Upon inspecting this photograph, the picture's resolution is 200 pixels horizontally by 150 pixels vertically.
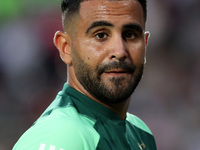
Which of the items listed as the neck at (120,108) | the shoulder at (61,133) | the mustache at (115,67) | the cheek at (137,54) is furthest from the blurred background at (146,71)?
the shoulder at (61,133)

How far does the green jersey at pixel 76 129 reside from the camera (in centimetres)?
158

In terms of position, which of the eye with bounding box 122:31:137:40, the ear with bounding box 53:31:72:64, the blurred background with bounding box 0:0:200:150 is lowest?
the blurred background with bounding box 0:0:200:150

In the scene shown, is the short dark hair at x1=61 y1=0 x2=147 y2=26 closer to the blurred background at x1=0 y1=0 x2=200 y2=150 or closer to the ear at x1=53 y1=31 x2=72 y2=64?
the ear at x1=53 y1=31 x2=72 y2=64

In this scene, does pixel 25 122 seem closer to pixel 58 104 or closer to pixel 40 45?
pixel 40 45

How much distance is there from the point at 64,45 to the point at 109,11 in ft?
1.22

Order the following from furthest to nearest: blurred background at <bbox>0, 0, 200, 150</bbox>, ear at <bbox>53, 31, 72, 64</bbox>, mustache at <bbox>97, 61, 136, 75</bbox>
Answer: blurred background at <bbox>0, 0, 200, 150</bbox> < ear at <bbox>53, 31, 72, 64</bbox> < mustache at <bbox>97, 61, 136, 75</bbox>

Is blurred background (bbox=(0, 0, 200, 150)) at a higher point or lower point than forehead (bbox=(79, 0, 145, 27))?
lower

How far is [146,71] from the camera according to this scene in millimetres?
7238

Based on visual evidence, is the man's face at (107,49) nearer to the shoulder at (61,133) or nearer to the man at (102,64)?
the man at (102,64)

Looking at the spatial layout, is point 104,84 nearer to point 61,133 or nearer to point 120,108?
point 120,108

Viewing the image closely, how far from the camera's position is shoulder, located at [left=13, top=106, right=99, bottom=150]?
5.15 ft

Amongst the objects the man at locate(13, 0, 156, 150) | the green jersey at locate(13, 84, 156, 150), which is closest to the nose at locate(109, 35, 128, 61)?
the man at locate(13, 0, 156, 150)

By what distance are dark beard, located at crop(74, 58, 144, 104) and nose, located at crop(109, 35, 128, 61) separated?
0.03 meters

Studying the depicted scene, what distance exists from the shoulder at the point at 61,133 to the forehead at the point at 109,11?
54 cm
